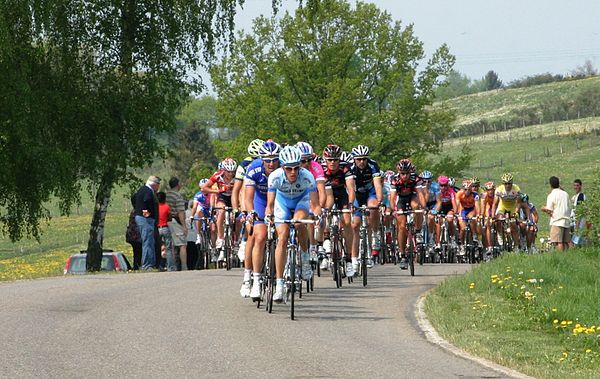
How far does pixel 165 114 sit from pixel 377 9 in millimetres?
27704

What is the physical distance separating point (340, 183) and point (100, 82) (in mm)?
12425

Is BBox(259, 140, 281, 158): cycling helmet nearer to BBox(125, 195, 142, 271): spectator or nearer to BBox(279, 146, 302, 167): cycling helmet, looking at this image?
BBox(279, 146, 302, 167): cycling helmet

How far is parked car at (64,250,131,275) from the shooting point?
30.8 metres

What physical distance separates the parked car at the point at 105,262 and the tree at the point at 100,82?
30 cm

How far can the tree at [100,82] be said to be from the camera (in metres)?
29.3

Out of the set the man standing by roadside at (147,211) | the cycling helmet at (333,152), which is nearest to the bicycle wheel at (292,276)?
the cycling helmet at (333,152)

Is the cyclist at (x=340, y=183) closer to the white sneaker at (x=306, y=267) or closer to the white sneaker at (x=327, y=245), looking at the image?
the white sneaker at (x=327, y=245)

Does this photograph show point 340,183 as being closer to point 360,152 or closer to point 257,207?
point 360,152

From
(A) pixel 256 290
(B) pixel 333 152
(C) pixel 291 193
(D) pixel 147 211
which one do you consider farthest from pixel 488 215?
(A) pixel 256 290

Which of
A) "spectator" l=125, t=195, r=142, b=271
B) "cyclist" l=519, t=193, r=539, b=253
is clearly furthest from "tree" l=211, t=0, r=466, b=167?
"spectator" l=125, t=195, r=142, b=271

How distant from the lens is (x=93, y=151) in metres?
31.5

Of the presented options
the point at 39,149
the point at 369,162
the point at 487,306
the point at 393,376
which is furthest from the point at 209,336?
the point at 39,149

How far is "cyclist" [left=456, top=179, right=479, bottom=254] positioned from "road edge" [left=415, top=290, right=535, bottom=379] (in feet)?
44.2

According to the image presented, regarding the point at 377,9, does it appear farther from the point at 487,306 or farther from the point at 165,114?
the point at 487,306
